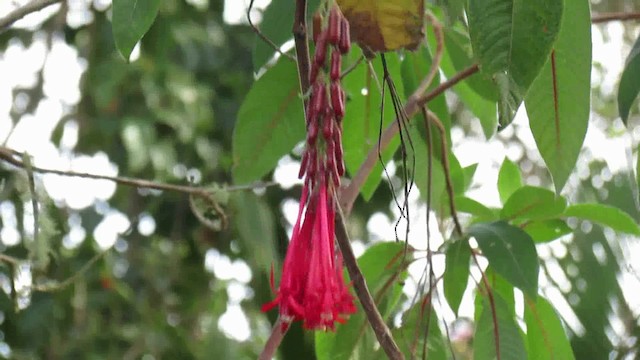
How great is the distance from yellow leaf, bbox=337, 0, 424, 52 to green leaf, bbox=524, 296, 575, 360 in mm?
439

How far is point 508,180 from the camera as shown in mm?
1090

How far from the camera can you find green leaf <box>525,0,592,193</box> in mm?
744

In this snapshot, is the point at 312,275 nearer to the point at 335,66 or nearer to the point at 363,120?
the point at 335,66

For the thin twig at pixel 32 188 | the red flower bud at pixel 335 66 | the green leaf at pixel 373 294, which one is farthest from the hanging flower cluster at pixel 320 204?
the thin twig at pixel 32 188

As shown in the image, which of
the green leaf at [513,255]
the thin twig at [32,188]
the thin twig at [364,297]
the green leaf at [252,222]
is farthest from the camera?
the green leaf at [252,222]

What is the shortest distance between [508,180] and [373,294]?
237 millimetres

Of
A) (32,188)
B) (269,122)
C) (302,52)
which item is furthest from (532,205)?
(32,188)

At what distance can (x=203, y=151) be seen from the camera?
225cm

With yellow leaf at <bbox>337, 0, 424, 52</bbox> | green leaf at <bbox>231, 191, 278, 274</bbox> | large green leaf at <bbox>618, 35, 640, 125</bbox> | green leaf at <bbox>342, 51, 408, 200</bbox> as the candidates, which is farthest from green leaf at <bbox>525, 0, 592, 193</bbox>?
green leaf at <bbox>231, 191, 278, 274</bbox>

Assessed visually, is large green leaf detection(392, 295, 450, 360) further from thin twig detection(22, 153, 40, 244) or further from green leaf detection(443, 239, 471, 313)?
thin twig detection(22, 153, 40, 244)

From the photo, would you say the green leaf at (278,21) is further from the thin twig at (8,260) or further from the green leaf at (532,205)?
the thin twig at (8,260)

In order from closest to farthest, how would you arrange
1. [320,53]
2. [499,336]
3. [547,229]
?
[320,53] → [499,336] → [547,229]

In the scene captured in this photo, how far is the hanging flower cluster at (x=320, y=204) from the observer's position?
558 mm

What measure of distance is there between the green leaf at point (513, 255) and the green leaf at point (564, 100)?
13 centimetres
